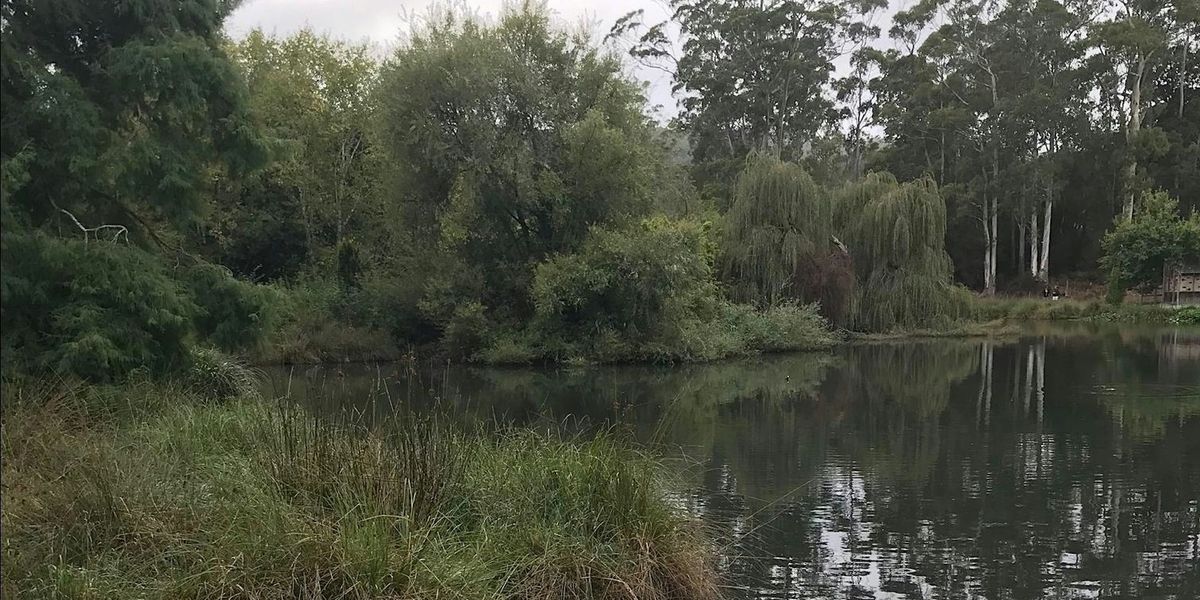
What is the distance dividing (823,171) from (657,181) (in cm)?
1828

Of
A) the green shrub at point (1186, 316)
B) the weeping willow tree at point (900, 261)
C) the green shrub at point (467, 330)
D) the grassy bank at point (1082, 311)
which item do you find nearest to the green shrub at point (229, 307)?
the green shrub at point (467, 330)

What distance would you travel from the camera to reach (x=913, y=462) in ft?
31.1

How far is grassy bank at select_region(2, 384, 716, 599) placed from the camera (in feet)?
12.5

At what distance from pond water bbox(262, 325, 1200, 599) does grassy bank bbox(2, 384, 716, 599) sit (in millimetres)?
729

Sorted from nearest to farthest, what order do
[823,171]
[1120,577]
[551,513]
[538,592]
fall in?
[538,592] < [551,513] < [1120,577] < [823,171]

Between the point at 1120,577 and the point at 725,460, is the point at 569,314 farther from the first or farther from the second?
the point at 1120,577

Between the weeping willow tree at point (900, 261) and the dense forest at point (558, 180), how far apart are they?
87 mm

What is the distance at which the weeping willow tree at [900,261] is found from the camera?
25984 mm

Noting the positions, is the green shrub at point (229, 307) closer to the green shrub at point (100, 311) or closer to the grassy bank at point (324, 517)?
the green shrub at point (100, 311)

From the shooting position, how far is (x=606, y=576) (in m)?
4.43

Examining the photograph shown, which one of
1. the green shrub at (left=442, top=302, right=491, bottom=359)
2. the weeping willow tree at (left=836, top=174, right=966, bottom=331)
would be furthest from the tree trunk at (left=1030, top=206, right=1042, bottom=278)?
the green shrub at (left=442, top=302, right=491, bottom=359)

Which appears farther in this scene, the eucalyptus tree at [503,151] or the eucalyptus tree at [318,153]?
the eucalyptus tree at [318,153]

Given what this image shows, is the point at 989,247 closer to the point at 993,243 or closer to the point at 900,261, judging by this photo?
the point at 993,243

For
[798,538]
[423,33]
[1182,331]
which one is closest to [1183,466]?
[798,538]
